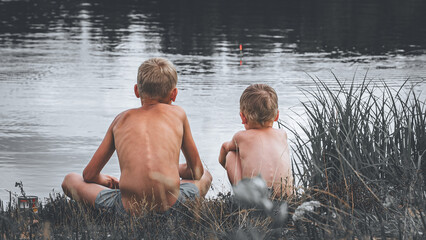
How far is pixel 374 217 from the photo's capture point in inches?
159

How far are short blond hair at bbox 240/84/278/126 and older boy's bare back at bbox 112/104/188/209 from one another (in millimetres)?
541

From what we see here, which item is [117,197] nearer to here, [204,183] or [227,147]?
[204,183]

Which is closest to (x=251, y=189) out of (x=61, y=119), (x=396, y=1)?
(x=61, y=119)

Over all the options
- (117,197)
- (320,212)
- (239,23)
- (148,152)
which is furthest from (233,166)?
(239,23)

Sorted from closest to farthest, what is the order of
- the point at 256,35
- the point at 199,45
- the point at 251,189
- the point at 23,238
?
the point at 251,189, the point at 23,238, the point at 199,45, the point at 256,35

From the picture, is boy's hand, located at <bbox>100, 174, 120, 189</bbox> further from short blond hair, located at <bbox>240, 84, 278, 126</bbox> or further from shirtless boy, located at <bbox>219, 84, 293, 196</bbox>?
short blond hair, located at <bbox>240, 84, 278, 126</bbox>

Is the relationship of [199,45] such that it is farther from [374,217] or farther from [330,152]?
[374,217]

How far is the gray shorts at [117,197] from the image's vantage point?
4.58m

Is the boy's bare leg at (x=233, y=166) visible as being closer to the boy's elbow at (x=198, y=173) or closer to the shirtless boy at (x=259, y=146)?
the shirtless boy at (x=259, y=146)

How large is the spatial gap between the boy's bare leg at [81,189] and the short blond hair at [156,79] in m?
0.70

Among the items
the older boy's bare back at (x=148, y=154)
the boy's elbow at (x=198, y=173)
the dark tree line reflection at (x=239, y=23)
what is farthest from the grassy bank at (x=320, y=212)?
the dark tree line reflection at (x=239, y=23)

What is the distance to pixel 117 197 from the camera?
4.67 meters

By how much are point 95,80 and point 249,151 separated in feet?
26.2

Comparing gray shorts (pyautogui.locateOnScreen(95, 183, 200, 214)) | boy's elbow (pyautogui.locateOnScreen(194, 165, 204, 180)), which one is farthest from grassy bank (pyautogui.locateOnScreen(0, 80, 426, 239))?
boy's elbow (pyautogui.locateOnScreen(194, 165, 204, 180))
